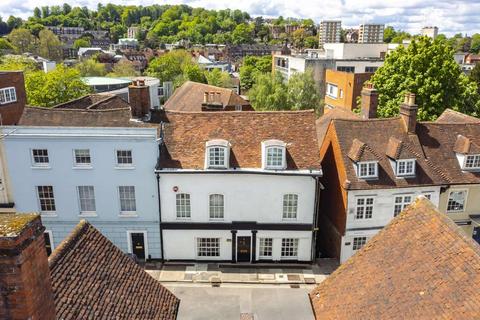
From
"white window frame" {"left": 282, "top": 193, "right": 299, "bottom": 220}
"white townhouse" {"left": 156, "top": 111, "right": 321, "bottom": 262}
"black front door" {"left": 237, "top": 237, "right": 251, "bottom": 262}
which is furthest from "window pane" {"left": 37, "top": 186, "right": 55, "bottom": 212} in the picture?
"white window frame" {"left": 282, "top": 193, "right": 299, "bottom": 220}

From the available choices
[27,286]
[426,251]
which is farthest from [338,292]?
[27,286]

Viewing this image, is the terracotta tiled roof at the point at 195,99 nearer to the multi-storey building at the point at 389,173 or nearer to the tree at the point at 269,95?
the tree at the point at 269,95

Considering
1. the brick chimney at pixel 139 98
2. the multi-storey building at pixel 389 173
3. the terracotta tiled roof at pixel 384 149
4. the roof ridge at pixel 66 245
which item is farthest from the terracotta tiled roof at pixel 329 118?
the roof ridge at pixel 66 245

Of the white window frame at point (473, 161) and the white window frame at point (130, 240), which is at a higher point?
the white window frame at point (473, 161)

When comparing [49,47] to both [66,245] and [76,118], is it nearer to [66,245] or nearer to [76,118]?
[76,118]

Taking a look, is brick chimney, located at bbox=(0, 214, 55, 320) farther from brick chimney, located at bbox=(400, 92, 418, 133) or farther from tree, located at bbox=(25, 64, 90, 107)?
tree, located at bbox=(25, 64, 90, 107)

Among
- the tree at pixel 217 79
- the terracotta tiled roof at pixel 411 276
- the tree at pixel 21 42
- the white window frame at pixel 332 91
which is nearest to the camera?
the terracotta tiled roof at pixel 411 276

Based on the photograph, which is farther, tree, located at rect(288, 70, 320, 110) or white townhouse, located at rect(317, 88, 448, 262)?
tree, located at rect(288, 70, 320, 110)
